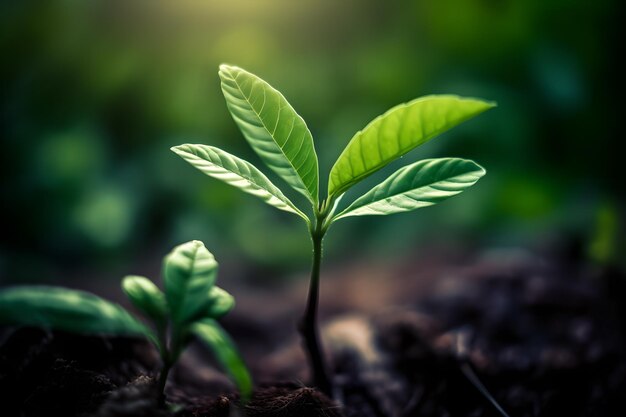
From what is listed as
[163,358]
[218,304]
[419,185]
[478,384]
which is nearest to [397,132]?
[419,185]

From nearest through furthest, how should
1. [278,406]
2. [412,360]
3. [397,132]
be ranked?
[397,132] → [278,406] → [412,360]

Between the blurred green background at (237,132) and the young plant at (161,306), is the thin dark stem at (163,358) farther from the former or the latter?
the blurred green background at (237,132)

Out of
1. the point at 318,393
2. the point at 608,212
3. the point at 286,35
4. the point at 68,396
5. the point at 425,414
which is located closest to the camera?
the point at 68,396

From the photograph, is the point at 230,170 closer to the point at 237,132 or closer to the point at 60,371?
the point at 60,371

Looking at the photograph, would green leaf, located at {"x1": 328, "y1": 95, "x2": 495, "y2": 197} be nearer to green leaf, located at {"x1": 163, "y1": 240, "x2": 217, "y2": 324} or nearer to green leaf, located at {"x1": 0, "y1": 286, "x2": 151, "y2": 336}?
green leaf, located at {"x1": 163, "y1": 240, "x2": 217, "y2": 324}

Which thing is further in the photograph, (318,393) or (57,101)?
(57,101)

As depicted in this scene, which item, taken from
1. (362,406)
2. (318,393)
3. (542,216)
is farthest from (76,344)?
(542,216)

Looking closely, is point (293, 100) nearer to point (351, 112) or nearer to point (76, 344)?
point (351, 112)
